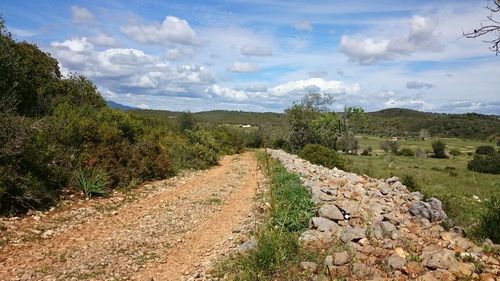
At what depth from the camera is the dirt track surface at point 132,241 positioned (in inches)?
259

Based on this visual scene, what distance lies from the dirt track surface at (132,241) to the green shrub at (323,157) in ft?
36.0

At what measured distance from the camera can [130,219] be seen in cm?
993

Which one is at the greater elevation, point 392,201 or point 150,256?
point 392,201

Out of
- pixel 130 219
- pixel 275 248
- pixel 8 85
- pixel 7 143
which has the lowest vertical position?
pixel 130 219

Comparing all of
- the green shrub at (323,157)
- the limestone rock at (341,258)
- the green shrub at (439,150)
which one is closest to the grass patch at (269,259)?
the limestone rock at (341,258)

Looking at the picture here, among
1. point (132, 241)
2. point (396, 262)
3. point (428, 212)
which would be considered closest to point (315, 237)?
point (396, 262)

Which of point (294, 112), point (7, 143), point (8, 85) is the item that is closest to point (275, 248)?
point (7, 143)

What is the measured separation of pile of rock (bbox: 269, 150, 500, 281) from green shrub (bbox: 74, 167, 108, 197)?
645 centimetres

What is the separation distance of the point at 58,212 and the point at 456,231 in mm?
8623

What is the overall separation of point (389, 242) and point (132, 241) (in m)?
4.93

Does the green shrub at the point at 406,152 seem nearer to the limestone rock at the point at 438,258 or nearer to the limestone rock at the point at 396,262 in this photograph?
the limestone rock at the point at 438,258

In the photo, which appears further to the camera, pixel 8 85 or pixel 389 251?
pixel 8 85

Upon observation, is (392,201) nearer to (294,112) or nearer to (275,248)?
(275,248)

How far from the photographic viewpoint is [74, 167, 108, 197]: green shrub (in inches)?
463
